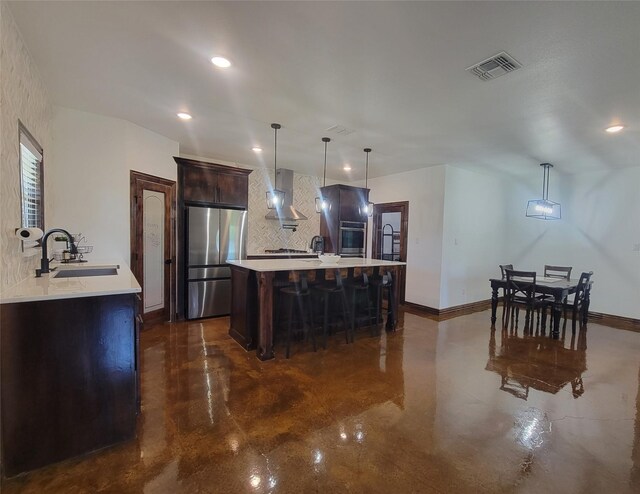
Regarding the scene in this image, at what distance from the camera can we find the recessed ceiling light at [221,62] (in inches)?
90.2

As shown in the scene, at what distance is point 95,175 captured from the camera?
3527mm

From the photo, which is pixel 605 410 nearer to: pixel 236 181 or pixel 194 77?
pixel 194 77

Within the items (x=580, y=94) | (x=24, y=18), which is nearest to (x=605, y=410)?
(x=580, y=94)

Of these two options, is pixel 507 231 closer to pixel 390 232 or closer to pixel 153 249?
pixel 390 232

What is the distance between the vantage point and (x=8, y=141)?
6.33 ft

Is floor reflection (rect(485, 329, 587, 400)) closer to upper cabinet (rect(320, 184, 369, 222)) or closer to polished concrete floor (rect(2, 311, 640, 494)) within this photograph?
polished concrete floor (rect(2, 311, 640, 494))

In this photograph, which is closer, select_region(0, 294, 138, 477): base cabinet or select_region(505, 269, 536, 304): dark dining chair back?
select_region(0, 294, 138, 477): base cabinet

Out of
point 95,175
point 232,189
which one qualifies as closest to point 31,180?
point 95,175

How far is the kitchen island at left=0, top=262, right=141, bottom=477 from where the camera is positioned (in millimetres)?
1641

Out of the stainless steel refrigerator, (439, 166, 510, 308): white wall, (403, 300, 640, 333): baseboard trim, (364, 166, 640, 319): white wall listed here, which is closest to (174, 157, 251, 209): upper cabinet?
the stainless steel refrigerator

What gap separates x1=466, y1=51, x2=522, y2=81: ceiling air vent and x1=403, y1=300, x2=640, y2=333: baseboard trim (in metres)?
3.84

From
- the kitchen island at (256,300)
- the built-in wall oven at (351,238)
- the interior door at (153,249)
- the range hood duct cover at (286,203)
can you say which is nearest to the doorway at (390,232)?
the built-in wall oven at (351,238)

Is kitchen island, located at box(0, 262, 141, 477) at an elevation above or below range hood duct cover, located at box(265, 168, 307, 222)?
below

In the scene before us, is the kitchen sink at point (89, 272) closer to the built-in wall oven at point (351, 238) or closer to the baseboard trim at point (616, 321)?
the built-in wall oven at point (351, 238)
